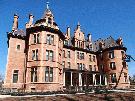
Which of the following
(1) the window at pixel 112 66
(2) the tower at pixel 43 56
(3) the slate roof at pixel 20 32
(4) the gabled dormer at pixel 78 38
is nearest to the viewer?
(2) the tower at pixel 43 56

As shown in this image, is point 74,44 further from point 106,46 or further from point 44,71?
point 44,71

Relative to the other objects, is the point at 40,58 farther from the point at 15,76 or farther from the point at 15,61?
the point at 15,76

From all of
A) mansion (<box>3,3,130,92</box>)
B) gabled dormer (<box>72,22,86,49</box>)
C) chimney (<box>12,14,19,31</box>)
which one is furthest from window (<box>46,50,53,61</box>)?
gabled dormer (<box>72,22,86,49</box>)

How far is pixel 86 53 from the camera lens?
48469mm

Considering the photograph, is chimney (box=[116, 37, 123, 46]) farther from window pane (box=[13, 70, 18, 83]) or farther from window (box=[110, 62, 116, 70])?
window pane (box=[13, 70, 18, 83])

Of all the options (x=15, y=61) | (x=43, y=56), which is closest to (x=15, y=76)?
(x=15, y=61)

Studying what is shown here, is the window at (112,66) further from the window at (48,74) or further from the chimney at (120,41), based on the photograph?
the window at (48,74)

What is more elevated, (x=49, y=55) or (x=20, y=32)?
(x=20, y=32)

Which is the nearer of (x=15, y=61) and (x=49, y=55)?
(x=49, y=55)

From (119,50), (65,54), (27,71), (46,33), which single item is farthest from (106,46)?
(27,71)

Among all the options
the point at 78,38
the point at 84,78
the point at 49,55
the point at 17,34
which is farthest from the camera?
the point at 78,38

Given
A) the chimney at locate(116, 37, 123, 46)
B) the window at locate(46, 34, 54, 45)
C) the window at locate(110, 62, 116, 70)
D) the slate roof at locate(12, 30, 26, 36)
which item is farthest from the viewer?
the chimney at locate(116, 37, 123, 46)

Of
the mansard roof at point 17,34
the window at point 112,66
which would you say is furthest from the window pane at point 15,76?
the window at point 112,66

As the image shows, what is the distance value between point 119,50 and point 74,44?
40.0 ft
